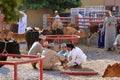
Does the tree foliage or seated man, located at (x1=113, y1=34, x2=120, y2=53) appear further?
seated man, located at (x1=113, y1=34, x2=120, y2=53)

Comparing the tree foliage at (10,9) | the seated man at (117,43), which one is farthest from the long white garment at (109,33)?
the tree foliage at (10,9)

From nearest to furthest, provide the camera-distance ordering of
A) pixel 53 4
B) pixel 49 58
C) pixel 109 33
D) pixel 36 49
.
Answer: pixel 49 58 → pixel 36 49 → pixel 109 33 → pixel 53 4

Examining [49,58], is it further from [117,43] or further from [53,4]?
[53,4]

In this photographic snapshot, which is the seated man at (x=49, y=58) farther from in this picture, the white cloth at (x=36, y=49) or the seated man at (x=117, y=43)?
the seated man at (x=117, y=43)

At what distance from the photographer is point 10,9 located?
319 cm

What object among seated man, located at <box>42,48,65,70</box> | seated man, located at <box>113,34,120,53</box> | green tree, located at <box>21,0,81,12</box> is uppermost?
seated man, located at <box>42,48,65,70</box>

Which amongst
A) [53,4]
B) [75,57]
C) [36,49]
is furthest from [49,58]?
[53,4]

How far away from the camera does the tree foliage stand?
3.15 m

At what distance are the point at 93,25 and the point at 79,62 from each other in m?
8.07

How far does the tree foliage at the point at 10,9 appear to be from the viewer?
124 inches

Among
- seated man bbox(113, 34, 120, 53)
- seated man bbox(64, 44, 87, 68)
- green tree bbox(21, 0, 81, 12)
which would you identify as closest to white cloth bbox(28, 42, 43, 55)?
seated man bbox(64, 44, 87, 68)

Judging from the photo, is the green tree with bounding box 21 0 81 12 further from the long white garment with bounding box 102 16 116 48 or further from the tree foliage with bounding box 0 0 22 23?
the tree foliage with bounding box 0 0 22 23

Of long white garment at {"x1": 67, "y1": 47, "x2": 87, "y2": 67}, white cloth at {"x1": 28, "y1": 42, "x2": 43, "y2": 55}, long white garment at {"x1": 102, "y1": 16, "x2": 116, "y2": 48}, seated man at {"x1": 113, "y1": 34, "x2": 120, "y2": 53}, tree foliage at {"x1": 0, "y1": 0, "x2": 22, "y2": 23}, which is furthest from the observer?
long white garment at {"x1": 102, "y1": 16, "x2": 116, "y2": 48}

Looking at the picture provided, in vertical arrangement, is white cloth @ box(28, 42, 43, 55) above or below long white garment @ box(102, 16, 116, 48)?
above
